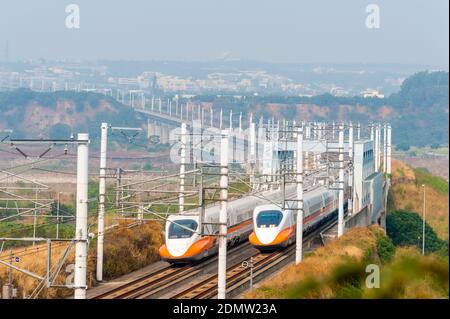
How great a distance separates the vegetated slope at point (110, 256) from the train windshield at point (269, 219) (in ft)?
9.14

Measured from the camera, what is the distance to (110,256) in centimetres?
2727

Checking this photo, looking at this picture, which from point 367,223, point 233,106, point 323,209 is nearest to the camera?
point 323,209

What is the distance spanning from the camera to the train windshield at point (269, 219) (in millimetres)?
30344

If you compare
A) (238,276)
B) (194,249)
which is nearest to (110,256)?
(194,249)

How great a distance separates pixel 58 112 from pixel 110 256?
10129 cm

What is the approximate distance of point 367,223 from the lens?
137 ft

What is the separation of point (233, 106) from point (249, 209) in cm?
10838

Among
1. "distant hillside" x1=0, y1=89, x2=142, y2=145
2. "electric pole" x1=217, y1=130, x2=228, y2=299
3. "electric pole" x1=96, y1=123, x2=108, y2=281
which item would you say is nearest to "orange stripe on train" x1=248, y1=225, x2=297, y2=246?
"electric pole" x1=96, y1=123, x2=108, y2=281

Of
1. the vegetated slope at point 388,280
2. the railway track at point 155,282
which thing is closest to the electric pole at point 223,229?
the railway track at point 155,282

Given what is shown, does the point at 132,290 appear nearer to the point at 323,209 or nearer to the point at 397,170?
the point at 323,209

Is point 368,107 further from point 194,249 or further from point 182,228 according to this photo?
point 182,228

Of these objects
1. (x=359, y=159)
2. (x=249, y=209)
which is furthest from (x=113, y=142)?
(x=249, y=209)

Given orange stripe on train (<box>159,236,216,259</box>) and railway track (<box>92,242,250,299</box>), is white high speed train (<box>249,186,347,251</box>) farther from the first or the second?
orange stripe on train (<box>159,236,216,259</box>)

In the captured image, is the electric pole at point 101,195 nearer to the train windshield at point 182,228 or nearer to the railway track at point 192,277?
the railway track at point 192,277
